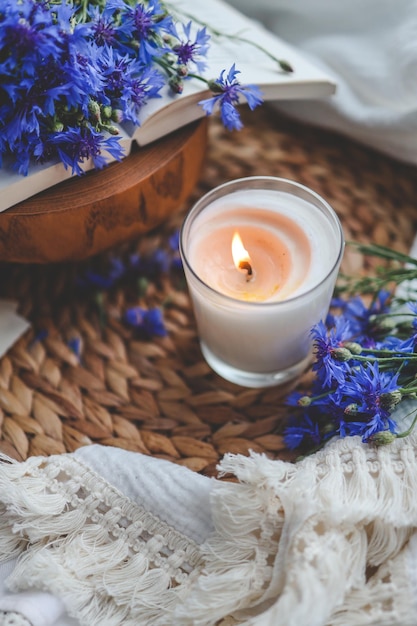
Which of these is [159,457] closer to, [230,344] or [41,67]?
[230,344]

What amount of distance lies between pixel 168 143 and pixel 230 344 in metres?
0.27

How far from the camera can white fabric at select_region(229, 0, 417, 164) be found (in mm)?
1004

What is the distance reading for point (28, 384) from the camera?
3.09 feet

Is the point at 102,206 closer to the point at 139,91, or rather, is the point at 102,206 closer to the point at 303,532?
the point at 139,91

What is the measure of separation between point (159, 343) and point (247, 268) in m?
0.24

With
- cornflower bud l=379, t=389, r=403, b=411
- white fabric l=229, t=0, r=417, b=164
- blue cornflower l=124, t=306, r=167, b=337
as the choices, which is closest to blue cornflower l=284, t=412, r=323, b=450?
cornflower bud l=379, t=389, r=403, b=411

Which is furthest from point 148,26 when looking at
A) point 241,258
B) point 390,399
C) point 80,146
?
point 390,399

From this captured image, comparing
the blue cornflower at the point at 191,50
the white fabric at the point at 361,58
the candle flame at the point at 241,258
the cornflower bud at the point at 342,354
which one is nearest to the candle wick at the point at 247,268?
the candle flame at the point at 241,258

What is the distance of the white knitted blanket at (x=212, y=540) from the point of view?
67 cm

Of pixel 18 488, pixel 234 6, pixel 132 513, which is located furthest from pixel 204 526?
pixel 234 6

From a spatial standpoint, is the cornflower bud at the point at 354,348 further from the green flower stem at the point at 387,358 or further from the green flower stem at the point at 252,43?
the green flower stem at the point at 252,43

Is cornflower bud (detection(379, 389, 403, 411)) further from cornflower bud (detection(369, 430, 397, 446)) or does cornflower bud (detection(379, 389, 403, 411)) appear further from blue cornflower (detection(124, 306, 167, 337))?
blue cornflower (detection(124, 306, 167, 337))

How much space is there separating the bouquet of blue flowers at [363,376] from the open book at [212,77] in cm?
27

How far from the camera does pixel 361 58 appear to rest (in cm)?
104
